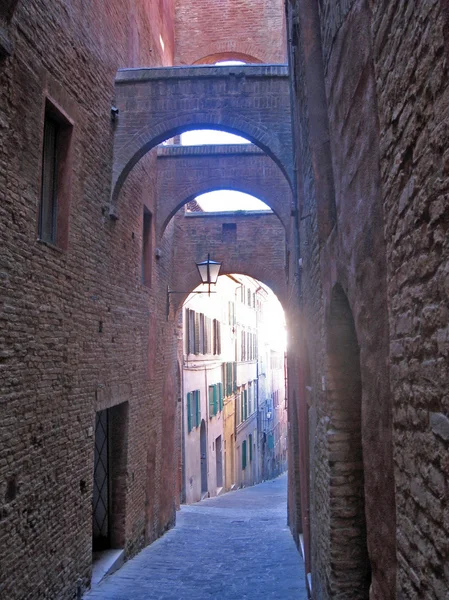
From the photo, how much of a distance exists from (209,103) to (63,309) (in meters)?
4.43

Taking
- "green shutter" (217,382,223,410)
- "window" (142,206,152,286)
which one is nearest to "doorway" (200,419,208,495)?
"green shutter" (217,382,223,410)

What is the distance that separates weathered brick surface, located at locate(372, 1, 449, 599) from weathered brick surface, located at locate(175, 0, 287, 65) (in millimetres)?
14512

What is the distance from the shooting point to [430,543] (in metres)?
2.00

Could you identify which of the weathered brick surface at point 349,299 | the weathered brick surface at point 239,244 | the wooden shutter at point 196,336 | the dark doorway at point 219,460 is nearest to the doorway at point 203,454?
the dark doorway at point 219,460

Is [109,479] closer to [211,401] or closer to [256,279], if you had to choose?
[256,279]

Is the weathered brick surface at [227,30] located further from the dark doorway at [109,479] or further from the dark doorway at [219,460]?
the dark doorway at [219,460]

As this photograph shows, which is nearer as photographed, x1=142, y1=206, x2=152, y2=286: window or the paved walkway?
the paved walkway

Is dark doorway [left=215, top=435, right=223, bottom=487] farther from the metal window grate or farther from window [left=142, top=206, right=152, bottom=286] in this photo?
the metal window grate

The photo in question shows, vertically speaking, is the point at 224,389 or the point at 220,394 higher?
the point at 224,389

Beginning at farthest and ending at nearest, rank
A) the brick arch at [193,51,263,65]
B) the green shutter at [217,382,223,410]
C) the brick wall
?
the green shutter at [217,382,223,410] < the brick arch at [193,51,263,65] < the brick wall

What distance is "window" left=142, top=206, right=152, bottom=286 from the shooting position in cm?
1148

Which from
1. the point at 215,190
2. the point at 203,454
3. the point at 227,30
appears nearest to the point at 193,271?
the point at 215,190

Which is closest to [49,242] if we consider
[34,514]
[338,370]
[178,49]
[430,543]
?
[34,514]

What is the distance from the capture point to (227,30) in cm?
1619
